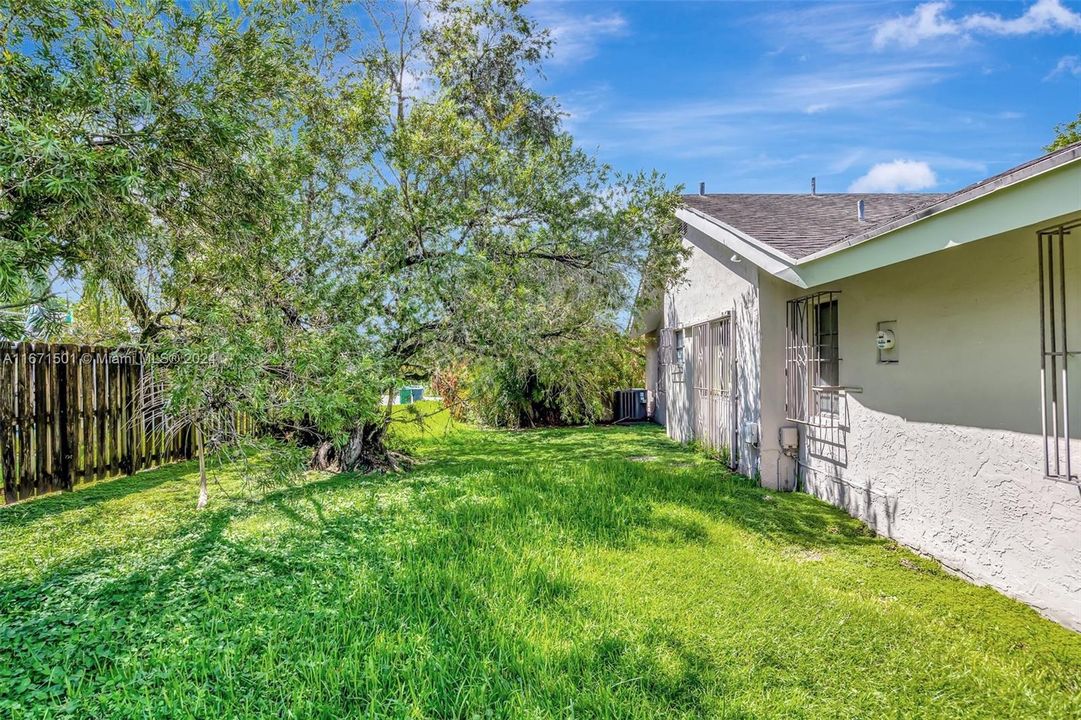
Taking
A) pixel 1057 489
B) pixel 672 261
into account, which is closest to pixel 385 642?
pixel 1057 489

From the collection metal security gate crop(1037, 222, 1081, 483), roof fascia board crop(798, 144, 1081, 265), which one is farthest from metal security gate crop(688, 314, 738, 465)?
metal security gate crop(1037, 222, 1081, 483)

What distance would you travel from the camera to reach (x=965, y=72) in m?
8.72

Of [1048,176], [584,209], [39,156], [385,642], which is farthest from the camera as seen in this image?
[584,209]

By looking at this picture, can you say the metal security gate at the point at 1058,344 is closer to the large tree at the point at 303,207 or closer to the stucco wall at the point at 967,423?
the stucco wall at the point at 967,423

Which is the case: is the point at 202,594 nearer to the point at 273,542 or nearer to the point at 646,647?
the point at 273,542

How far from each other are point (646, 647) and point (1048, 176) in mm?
3808

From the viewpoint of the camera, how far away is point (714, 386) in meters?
10.7

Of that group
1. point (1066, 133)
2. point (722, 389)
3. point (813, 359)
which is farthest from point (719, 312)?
point (1066, 133)

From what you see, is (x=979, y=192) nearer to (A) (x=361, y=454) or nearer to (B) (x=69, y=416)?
(A) (x=361, y=454)

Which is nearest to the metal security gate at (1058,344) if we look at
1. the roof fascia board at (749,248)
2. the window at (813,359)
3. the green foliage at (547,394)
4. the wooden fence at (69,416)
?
the roof fascia board at (749,248)

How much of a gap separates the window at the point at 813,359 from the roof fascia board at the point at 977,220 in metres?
2.02

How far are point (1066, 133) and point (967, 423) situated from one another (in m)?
18.1

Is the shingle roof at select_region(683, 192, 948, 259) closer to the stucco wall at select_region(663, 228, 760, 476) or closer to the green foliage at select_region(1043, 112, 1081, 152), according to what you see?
the stucco wall at select_region(663, 228, 760, 476)

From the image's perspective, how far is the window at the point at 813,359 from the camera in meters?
7.35
